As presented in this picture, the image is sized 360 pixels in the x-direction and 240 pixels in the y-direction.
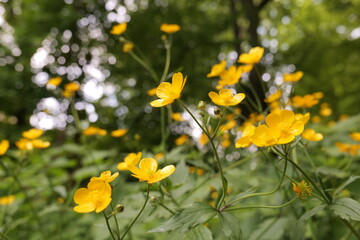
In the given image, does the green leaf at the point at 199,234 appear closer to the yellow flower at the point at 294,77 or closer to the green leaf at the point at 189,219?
the green leaf at the point at 189,219


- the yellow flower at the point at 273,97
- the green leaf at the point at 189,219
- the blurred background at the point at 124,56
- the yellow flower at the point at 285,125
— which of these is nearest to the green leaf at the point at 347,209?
the yellow flower at the point at 285,125

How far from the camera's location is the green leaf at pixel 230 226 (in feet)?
3.32

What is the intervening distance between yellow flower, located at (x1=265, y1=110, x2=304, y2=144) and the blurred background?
18.0 ft

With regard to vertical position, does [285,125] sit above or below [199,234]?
above

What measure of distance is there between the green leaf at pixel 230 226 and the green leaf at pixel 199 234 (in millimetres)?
58

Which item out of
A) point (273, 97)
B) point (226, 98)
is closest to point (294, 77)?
point (273, 97)

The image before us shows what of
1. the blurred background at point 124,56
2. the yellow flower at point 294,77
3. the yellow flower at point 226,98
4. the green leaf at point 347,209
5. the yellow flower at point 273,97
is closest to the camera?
the green leaf at point 347,209

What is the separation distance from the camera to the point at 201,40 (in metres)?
8.02

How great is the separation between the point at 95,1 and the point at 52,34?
1424 mm

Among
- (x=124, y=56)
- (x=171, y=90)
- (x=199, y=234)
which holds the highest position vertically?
(x=171, y=90)

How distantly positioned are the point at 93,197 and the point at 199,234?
0.39m

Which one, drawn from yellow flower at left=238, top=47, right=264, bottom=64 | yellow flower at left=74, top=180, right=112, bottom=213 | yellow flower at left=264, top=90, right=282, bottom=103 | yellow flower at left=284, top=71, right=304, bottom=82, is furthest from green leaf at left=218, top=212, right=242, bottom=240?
yellow flower at left=284, top=71, right=304, bottom=82

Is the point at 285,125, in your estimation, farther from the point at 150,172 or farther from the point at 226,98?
the point at 150,172

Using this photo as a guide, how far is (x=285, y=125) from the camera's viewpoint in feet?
3.46
